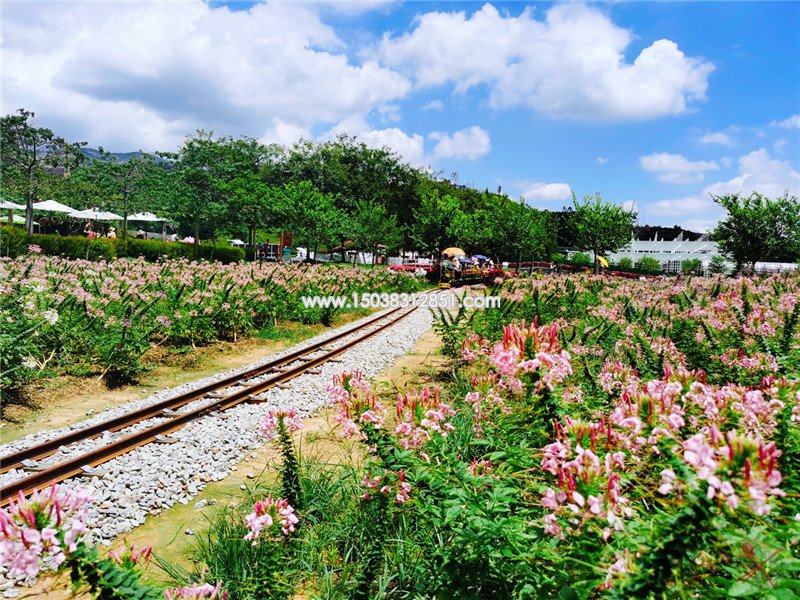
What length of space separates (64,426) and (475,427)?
5.41 meters

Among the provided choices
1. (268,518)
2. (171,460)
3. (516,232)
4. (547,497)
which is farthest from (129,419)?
(516,232)

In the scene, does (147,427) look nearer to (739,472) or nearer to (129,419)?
(129,419)

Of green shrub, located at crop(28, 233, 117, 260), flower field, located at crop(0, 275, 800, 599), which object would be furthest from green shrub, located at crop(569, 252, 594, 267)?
flower field, located at crop(0, 275, 800, 599)

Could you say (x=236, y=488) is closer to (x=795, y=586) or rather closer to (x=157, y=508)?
(x=157, y=508)

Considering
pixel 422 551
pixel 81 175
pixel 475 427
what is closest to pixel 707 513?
pixel 422 551

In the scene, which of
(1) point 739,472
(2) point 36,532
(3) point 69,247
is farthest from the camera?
(3) point 69,247

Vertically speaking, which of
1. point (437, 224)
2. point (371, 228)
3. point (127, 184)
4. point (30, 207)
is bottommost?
point (30, 207)

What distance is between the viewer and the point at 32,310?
798 cm

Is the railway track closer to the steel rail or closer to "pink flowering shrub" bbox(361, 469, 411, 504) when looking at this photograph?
the steel rail

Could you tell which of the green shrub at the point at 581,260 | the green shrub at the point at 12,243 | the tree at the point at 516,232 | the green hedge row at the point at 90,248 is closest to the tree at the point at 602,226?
the tree at the point at 516,232

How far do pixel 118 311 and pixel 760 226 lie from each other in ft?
128

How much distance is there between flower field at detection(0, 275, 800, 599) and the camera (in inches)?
55.7

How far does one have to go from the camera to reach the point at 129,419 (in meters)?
6.29

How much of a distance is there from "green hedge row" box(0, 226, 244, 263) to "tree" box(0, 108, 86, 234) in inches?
529
